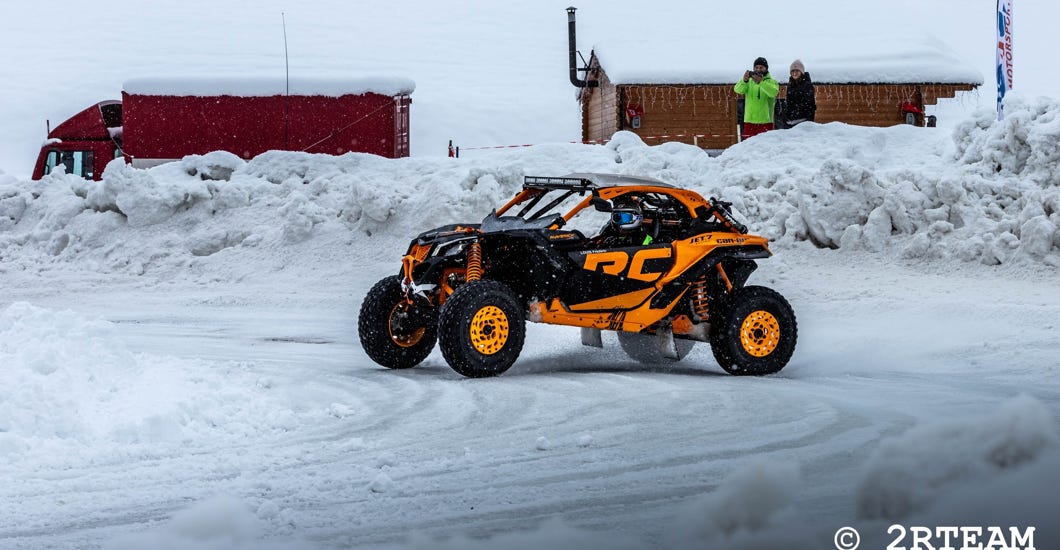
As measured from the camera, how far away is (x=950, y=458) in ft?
15.6

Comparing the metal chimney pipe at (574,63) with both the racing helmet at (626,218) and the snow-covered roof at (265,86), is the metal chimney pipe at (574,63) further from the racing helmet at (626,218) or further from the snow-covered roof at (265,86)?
the racing helmet at (626,218)

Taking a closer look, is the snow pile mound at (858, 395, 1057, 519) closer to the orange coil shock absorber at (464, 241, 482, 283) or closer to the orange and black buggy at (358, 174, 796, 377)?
the orange and black buggy at (358, 174, 796, 377)

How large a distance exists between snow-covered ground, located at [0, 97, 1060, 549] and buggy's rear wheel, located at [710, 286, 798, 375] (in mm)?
267

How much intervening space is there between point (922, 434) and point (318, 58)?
80.0 metres

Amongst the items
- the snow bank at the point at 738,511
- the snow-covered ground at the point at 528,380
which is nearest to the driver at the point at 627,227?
the snow-covered ground at the point at 528,380

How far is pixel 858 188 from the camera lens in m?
15.2

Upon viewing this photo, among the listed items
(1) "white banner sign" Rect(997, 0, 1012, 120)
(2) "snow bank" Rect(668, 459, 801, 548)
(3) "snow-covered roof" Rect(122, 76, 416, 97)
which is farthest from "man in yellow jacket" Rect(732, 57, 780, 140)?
(2) "snow bank" Rect(668, 459, 801, 548)

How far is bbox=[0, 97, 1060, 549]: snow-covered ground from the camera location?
4.81 m

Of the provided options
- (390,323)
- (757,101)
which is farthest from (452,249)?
(757,101)

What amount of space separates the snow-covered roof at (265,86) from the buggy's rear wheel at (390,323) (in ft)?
48.2

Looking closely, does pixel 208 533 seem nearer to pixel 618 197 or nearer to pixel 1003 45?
pixel 618 197

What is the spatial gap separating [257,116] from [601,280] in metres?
16.0

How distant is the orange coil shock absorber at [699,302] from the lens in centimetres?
978

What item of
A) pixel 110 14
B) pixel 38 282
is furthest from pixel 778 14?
pixel 110 14
